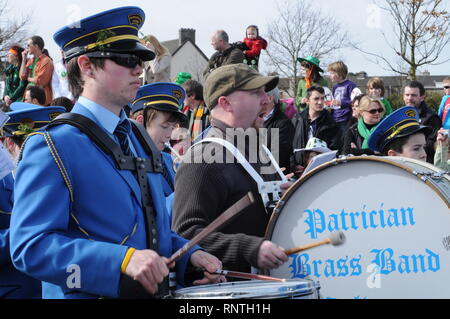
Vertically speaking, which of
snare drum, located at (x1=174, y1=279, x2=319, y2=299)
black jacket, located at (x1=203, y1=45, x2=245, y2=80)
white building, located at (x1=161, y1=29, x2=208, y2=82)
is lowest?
snare drum, located at (x1=174, y1=279, x2=319, y2=299)

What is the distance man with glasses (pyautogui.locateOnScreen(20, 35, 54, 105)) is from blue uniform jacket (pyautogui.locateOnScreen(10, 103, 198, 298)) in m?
8.00

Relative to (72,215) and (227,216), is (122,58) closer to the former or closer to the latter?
(72,215)

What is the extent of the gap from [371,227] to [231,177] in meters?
0.77

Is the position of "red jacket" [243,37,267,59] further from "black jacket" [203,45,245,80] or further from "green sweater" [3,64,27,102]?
"green sweater" [3,64,27,102]

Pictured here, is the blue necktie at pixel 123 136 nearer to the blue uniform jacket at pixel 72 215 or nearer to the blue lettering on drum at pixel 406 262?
the blue uniform jacket at pixel 72 215

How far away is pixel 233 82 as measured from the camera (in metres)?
3.84

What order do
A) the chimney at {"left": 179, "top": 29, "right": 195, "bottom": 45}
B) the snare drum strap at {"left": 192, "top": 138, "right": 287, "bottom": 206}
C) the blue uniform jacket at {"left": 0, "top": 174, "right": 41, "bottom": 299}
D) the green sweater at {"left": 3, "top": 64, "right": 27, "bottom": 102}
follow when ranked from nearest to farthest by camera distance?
the snare drum strap at {"left": 192, "top": 138, "right": 287, "bottom": 206} < the blue uniform jacket at {"left": 0, "top": 174, "right": 41, "bottom": 299} < the green sweater at {"left": 3, "top": 64, "right": 27, "bottom": 102} < the chimney at {"left": 179, "top": 29, "right": 195, "bottom": 45}

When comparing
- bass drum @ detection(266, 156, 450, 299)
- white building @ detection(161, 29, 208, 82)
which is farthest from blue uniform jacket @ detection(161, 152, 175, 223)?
white building @ detection(161, 29, 208, 82)

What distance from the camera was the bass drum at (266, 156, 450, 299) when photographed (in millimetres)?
3285

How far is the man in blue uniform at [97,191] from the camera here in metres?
2.32

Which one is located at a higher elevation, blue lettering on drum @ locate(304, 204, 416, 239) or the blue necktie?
the blue necktie

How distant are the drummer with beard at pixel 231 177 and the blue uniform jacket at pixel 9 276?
98cm

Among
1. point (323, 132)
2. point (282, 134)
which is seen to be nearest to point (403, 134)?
point (282, 134)

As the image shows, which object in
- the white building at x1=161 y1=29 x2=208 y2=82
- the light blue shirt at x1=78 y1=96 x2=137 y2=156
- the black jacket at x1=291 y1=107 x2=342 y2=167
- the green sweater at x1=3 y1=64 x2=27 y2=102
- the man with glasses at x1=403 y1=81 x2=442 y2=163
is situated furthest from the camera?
the white building at x1=161 y1=29 x2=208 y2=82
